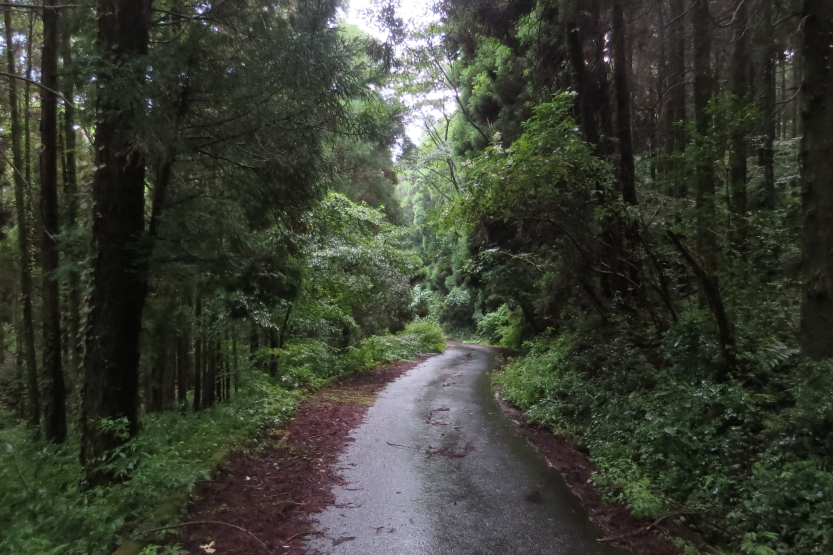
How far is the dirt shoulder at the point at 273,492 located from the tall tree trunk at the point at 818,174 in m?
5.82

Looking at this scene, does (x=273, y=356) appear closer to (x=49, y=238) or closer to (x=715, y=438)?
(x=49, y=238)

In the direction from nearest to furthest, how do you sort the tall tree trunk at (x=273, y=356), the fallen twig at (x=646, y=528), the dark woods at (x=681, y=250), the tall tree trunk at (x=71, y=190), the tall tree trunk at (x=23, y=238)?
the fallen twig at (x=646, y=528), the dark woods at (x=681, y=250), the tall tree trunk at (x=71, y=190), the tall tree trunk at (x=23, y=238), the tall tree trunk at (x=273, y=356)

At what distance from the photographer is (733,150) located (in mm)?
6762

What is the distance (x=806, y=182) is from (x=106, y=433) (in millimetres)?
8444

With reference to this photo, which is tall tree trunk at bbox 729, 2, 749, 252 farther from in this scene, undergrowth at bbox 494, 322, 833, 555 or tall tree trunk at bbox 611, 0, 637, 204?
undergrowth at bbox 494, 322, 833, 555

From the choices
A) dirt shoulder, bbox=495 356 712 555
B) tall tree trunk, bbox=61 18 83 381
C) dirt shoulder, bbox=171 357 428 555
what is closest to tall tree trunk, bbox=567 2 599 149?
dirt shoulder, bbox=495 356 712 555

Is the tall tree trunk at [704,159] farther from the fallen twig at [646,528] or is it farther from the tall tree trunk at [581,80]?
the fallen twig at [646,528]

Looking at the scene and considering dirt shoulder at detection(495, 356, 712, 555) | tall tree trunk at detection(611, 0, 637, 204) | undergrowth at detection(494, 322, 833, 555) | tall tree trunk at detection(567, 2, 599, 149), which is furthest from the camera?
tall tree trunk at detection(567, 2, 599, 149)

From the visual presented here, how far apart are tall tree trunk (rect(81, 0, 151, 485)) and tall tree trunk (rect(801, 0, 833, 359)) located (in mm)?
7511

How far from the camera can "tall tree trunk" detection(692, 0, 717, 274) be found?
6602 mm

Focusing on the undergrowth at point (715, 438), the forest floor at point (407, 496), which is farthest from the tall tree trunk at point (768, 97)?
the forest floor at point (407, 496)

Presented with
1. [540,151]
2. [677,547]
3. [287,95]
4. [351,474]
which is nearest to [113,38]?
[287,95]

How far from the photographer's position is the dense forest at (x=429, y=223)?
4.54 metres

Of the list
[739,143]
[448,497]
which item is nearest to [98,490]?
[448,497]
